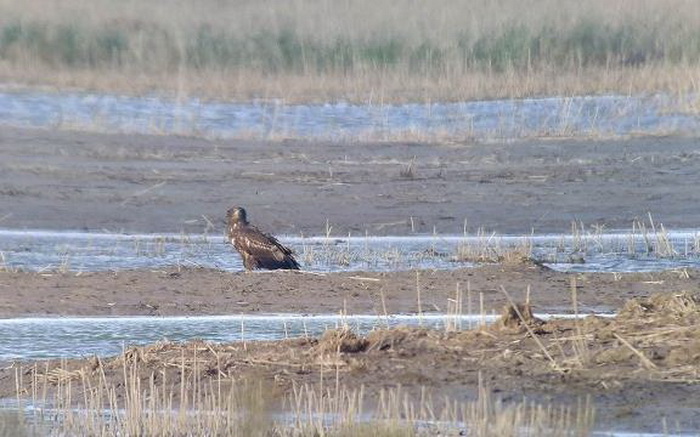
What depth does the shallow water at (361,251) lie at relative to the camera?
48.9 feet

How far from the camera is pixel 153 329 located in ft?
39.2

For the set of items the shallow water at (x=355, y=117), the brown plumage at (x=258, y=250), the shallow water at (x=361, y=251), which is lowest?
the shallow water at (x=361, y=251)

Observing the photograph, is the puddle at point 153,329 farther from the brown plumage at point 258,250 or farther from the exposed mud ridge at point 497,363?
the brown plumage at point 258,250

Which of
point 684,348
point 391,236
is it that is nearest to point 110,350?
point 684,348

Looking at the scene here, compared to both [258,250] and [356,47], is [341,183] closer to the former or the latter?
[258,250]

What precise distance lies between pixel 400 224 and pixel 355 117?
664 centimetres

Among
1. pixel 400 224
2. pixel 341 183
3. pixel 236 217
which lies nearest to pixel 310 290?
pixel 236 217

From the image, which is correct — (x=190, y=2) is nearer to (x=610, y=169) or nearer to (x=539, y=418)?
(x=610, y=169)

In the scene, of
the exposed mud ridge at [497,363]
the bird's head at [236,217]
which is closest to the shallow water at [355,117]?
the bird's head at [236,217]

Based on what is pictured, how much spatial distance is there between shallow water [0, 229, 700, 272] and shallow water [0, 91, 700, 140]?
601cm

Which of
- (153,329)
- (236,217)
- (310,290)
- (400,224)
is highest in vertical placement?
(236,217)

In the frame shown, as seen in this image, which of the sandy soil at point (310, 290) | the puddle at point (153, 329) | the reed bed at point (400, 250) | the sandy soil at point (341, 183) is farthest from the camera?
the sandy soil at point (341, 183)

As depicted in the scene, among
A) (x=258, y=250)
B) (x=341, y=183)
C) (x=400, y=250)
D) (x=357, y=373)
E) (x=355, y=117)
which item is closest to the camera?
(x=357, y=373)

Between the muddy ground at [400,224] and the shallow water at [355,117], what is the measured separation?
2.42ft
